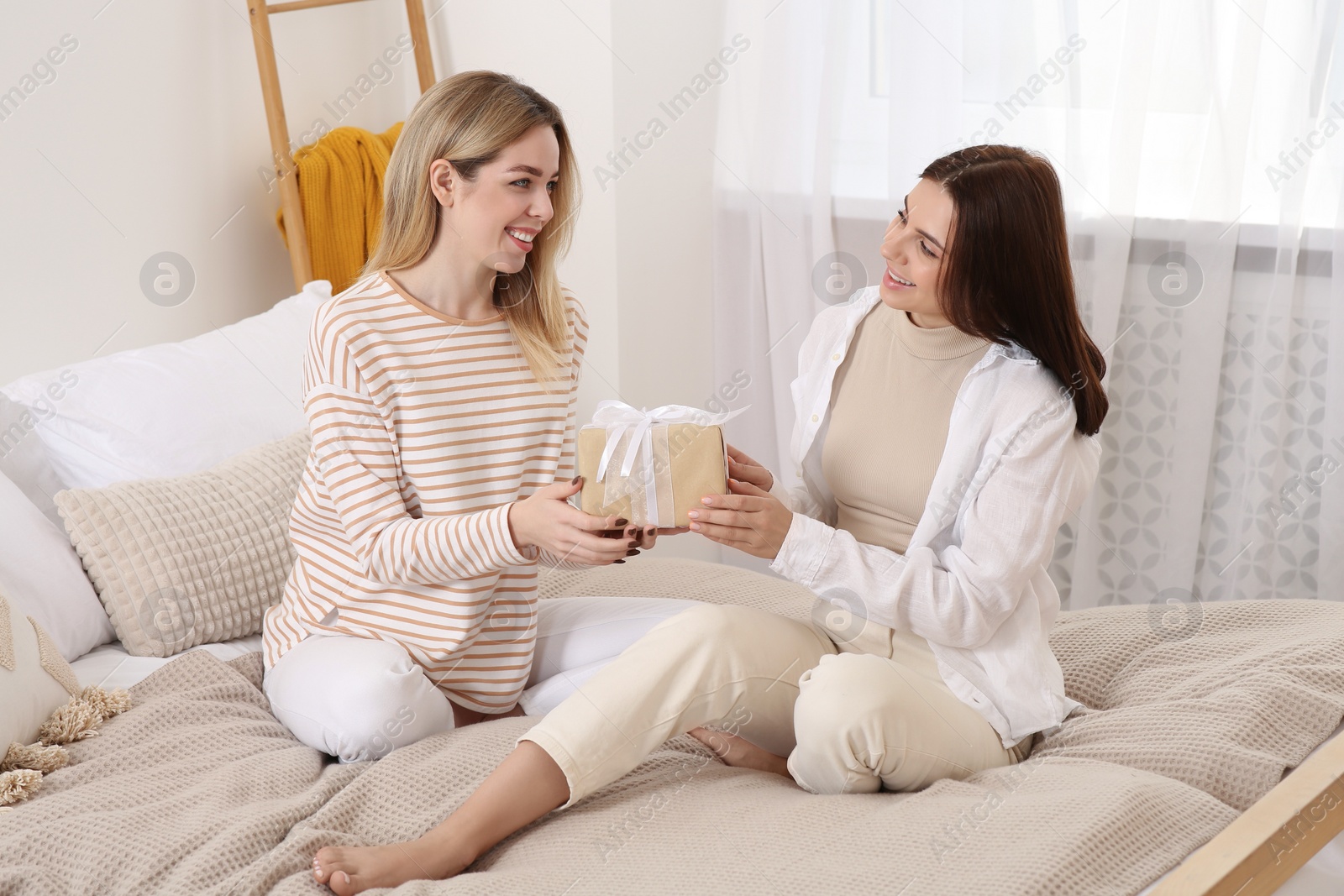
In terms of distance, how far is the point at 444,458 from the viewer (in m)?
1.37

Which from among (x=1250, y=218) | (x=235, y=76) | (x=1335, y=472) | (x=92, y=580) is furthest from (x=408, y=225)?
(x=1335, y=472)

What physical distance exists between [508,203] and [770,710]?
0.65 meters

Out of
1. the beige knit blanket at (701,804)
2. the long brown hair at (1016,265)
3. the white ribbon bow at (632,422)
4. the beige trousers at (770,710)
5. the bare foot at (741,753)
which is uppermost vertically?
the long brown hair at (1016,265)

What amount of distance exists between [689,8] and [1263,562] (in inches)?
62.0

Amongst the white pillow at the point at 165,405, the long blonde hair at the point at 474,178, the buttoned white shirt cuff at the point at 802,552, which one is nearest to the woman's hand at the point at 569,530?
the buttoned white shirt cuff at the point at 802,552

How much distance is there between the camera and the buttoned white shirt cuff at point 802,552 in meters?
1.26

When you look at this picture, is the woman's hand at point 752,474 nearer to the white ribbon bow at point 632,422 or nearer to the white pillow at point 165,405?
the white ribbon bow at point 632,422

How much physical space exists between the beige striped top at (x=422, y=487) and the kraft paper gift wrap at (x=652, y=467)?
4.7 inches

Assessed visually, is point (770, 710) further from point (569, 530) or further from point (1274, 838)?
point (1274, 838)

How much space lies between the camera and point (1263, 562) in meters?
2.08

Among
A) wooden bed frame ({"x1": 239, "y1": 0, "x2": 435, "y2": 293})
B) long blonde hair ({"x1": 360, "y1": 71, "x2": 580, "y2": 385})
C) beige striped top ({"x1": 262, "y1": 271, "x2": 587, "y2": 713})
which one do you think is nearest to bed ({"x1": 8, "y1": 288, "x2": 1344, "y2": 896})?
beige striped top ({"x1": 262, "y1": 271, "x2": 587, "y2": 713})

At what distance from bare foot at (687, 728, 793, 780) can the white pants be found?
8.1 inches

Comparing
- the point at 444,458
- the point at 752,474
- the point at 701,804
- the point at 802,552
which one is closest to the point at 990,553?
the point at 802,552

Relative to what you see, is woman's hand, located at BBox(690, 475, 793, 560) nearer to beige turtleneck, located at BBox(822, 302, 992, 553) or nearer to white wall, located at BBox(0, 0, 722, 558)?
beige turtleneck, located at BBox(822, 302, 992, 553)
